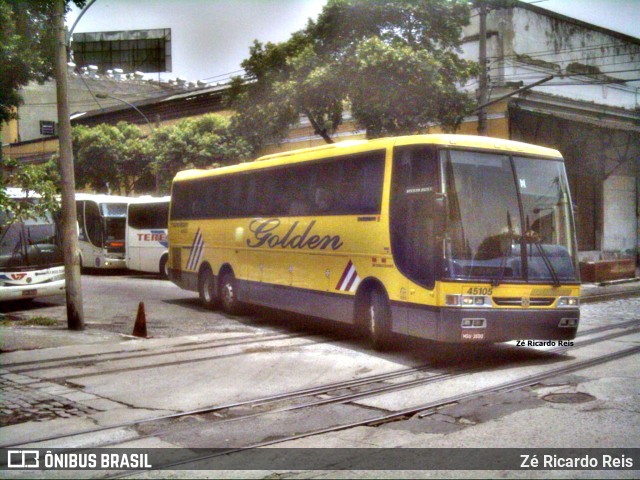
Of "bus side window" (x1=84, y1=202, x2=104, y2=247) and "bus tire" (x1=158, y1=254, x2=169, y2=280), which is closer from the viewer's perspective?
"bus tire" (x1=158, y1=254, x2=169, y2=280)

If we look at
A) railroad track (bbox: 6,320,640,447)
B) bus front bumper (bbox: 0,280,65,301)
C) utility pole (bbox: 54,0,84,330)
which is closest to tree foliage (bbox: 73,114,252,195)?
bus front bumper (bbox: 0,280,65,301)

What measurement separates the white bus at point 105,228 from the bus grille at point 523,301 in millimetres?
22077

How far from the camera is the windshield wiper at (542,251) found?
10.9 metres

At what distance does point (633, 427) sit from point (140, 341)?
8211 mm

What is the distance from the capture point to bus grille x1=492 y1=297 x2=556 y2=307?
1054 centimetres

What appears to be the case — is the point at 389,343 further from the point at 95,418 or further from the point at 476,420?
the point at 95,418

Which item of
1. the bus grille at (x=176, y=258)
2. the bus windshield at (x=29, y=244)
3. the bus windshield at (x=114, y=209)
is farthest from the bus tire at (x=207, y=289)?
the bus windshield at (x=114, y=209)

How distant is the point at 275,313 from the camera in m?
17.7

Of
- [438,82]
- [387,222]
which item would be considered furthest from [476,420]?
[438,82]

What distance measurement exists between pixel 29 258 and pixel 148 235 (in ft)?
36.0

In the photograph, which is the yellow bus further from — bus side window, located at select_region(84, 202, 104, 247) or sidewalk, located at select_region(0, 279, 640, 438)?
bus side window, located at select_region(84, 202, 104, 247)

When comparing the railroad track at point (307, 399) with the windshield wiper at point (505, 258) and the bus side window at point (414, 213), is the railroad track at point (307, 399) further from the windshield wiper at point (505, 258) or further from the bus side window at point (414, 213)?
the bus side window at point (414, 213)

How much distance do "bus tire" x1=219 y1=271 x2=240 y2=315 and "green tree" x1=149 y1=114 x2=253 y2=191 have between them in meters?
18.1

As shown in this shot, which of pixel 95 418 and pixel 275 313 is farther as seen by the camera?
pixel 275 313
